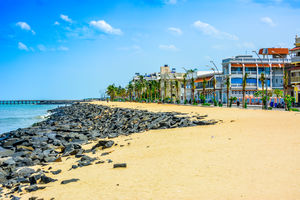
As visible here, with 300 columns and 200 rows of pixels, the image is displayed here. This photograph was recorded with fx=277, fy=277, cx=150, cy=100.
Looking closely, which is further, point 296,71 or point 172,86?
point 172,86

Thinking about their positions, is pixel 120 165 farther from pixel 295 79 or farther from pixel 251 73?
pixel 251 73

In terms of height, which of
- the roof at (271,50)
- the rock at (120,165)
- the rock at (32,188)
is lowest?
the rock at (32,188)

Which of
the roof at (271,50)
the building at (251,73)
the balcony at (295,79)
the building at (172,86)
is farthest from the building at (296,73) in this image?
the building at (172,86)

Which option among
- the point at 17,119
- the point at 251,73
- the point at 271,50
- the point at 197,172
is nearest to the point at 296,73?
the point at 251,73

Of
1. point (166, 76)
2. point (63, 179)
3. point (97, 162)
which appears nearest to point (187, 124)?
point (97, 162)

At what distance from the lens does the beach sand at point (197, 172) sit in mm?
8164

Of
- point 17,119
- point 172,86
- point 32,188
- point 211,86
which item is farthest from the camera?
point 172,86

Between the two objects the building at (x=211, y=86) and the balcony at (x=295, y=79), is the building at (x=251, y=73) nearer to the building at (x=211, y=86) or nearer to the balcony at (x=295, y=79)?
the building at (x=211, y=86)

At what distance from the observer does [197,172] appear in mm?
9953

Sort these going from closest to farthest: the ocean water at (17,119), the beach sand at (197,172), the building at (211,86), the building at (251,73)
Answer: the beach sand at (197,172)
the ocean water at (17,119)
the building at (251,73)
the building at (211,86)

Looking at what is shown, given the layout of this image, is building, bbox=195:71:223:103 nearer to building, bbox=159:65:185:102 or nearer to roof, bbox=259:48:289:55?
roof, bbox=259:48:289:55

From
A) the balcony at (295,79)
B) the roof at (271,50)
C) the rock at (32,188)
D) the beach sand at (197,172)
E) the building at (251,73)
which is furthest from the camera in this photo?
the roof at (271,50)

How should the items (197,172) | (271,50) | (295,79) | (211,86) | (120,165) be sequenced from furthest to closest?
(211,86) < (271,50) < (295,79) < (120,165) < (197,172)

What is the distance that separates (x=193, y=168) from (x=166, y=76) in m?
116
